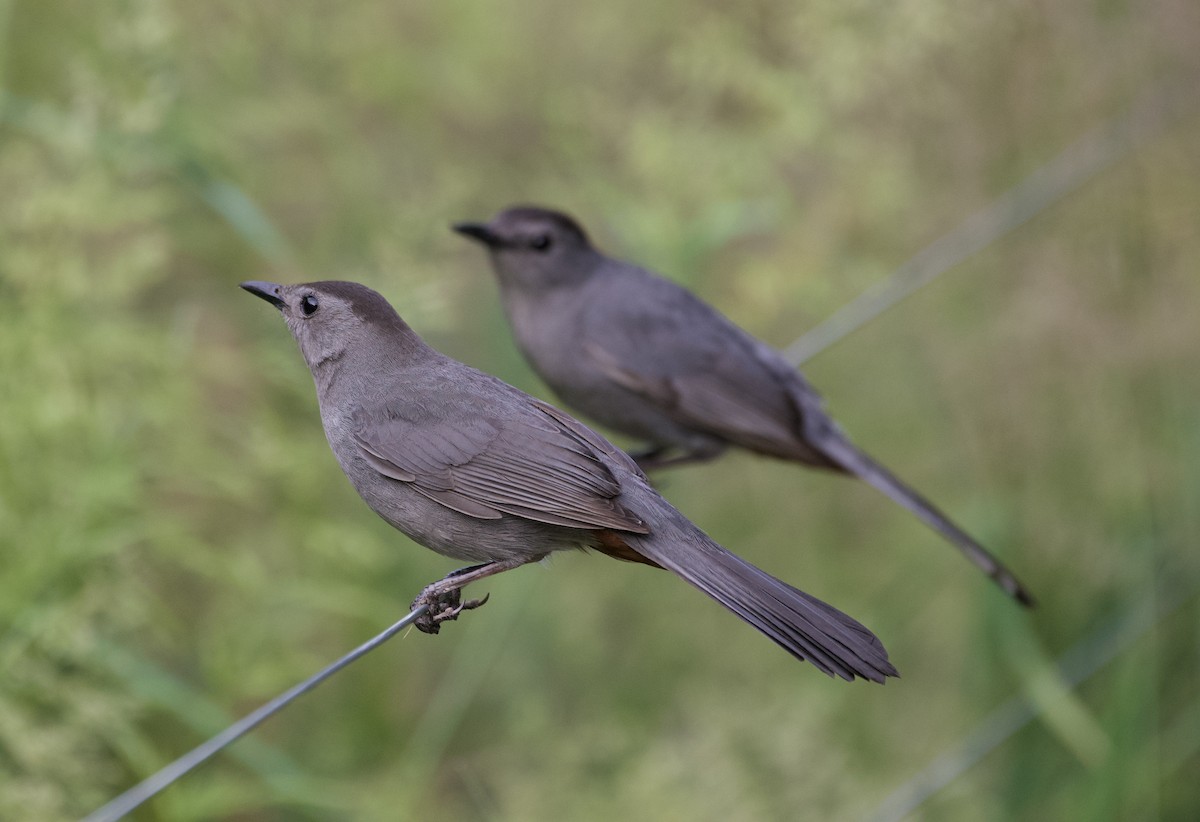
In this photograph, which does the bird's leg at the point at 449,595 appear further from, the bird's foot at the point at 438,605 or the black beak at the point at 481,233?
the black beak at the point at 481,233

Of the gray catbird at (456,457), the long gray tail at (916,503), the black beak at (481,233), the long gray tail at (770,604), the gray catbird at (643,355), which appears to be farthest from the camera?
the gray catbird at (643,355)

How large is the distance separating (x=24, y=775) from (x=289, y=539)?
101cm

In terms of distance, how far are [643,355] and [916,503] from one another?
1076 mm

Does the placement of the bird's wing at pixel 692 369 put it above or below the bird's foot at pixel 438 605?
above

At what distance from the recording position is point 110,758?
132 inches

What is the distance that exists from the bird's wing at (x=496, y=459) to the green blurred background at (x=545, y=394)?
0.68 m

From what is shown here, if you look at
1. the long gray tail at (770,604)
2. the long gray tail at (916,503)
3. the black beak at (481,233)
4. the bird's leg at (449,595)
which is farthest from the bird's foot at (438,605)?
the black beak at (481,233)

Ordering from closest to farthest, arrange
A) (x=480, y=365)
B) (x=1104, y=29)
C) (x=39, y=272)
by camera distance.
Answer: (x=39, y=272) → (x=1104, y=29) → (x=480, y=365)

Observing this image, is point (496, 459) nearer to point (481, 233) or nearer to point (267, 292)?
point (267, 292)

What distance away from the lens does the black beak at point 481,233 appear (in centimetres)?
403

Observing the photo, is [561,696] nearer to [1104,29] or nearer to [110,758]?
[110,758]

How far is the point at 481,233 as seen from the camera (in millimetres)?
4203

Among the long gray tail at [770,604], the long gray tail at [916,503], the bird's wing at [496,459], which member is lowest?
the long gray tail at [770,604]

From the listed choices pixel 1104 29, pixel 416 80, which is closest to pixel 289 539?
pixel 416 80
